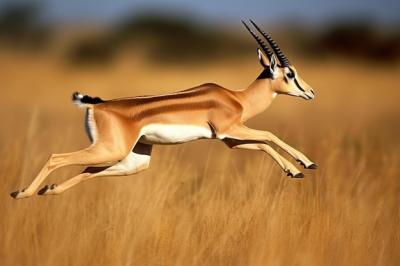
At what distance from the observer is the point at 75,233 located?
5465 millimetres

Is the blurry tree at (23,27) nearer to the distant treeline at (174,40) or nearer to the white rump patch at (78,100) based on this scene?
the distant treeline at (174,40)

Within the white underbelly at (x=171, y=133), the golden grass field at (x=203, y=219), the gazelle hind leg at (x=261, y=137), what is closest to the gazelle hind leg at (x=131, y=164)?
the golden grass field at (x=203, y=219)

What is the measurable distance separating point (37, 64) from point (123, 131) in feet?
44.1

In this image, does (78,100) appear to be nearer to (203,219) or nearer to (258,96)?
(203,219)

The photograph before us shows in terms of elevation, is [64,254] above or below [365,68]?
below

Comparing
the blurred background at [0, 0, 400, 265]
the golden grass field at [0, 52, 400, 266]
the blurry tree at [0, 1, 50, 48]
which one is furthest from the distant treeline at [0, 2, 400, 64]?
the golden grass field at [0, 52, 400, 266]

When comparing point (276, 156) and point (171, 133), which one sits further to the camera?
point (276, 156)

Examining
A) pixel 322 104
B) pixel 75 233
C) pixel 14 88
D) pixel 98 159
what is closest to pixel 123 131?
pixel 98 159

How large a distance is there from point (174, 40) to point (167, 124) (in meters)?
23.6

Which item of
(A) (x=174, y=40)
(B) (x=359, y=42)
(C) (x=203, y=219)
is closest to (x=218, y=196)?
(C) (x=203, y=219)

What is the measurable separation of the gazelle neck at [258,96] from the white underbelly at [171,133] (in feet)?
1.56

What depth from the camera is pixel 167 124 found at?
573cm

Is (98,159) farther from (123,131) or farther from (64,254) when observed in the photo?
(64,254)

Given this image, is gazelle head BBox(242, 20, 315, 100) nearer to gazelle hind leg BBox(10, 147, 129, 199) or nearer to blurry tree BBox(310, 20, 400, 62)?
gazelle hind leg BBox(10, 147, 129, 199)
